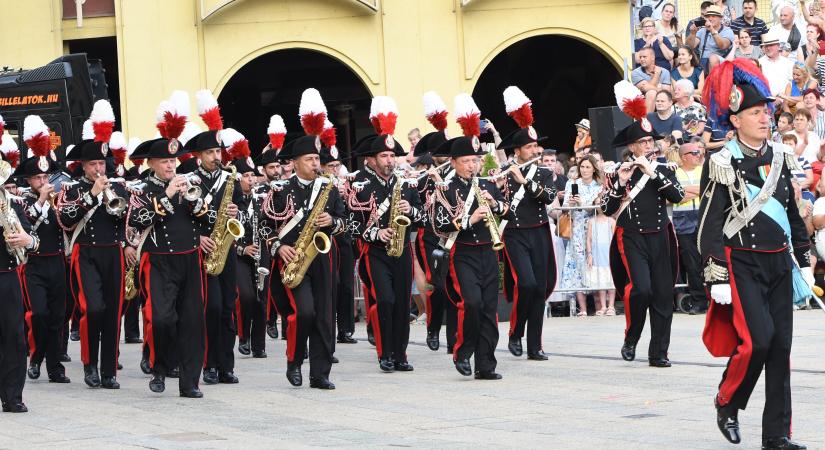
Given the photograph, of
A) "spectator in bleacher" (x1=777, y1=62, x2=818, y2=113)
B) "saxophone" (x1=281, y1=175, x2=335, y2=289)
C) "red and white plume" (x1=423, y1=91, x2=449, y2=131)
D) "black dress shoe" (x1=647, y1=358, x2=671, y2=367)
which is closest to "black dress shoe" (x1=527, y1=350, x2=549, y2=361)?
"black dress shoe" (x1=647, y1=358, x2=671, y2=367)

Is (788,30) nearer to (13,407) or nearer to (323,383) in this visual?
(323,383)

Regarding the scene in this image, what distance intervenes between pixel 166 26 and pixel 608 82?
7.90m

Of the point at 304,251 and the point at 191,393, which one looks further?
the point at 304,251

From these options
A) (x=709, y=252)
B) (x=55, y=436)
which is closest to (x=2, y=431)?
(x=55, y=436)

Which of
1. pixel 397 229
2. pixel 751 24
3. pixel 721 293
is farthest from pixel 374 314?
pixel 751 24

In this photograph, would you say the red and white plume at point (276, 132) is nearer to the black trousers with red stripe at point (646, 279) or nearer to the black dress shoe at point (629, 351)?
the black trousers with red stripe at point (646, 279)

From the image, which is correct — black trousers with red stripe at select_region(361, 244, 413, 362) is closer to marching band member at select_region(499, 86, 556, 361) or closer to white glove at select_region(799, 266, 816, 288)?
marching band member at select_region(499, 86, 556, 361)

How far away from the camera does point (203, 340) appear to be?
1214cm

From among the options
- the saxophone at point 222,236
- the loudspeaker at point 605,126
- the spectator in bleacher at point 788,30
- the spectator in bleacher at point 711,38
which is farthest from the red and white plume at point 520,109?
the spectator in bleacher at point 788,30

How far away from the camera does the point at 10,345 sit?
37.0 ft

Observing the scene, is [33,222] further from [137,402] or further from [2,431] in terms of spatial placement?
[2,431]

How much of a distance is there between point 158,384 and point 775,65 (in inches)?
485

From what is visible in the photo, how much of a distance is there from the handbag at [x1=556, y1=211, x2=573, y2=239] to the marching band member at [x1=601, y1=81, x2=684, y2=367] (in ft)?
17.9

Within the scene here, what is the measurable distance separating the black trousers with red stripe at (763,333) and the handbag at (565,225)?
10185 millimetres
